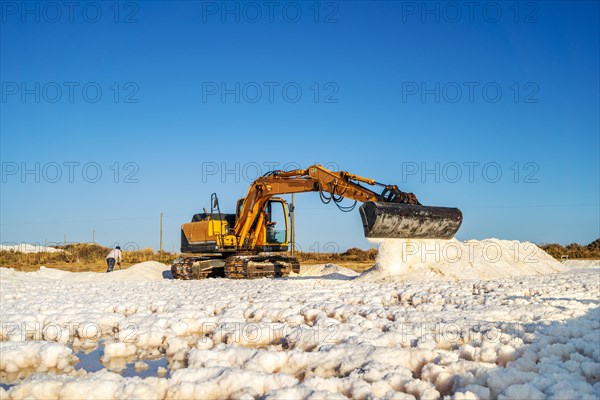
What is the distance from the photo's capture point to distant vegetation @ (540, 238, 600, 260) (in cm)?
2480

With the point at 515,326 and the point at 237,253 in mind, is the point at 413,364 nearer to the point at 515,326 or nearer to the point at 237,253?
the point at 515,326

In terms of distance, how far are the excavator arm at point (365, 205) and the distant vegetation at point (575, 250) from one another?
53.9 feet

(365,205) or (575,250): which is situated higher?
(365,205)

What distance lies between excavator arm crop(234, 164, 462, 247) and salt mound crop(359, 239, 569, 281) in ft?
3.45

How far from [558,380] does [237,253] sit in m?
11.5

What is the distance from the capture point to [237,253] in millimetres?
14195

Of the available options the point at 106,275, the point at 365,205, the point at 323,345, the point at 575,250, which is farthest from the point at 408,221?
the point at 575,250

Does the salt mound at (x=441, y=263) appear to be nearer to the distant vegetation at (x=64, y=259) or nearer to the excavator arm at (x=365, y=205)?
the excavator arm at (x=365, y=205)

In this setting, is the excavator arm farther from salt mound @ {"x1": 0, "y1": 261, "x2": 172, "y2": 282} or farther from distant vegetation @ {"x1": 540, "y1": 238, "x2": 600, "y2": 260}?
distant vegetation @ {"x1": 540, "y1": 238, "x2": 600, "y2": 260}

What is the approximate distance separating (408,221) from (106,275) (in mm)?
10986

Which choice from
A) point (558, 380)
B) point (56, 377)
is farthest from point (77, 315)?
point (558, 380)

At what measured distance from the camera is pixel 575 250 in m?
26.0

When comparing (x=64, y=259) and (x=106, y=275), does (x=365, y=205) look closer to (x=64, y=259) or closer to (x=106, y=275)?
(x=106, y=275)

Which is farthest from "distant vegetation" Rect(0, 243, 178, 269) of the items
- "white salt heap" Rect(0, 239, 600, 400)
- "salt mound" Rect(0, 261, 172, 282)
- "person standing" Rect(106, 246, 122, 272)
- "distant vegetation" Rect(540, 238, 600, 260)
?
"white salt heap" Rect(0, 239, 600, 400)
